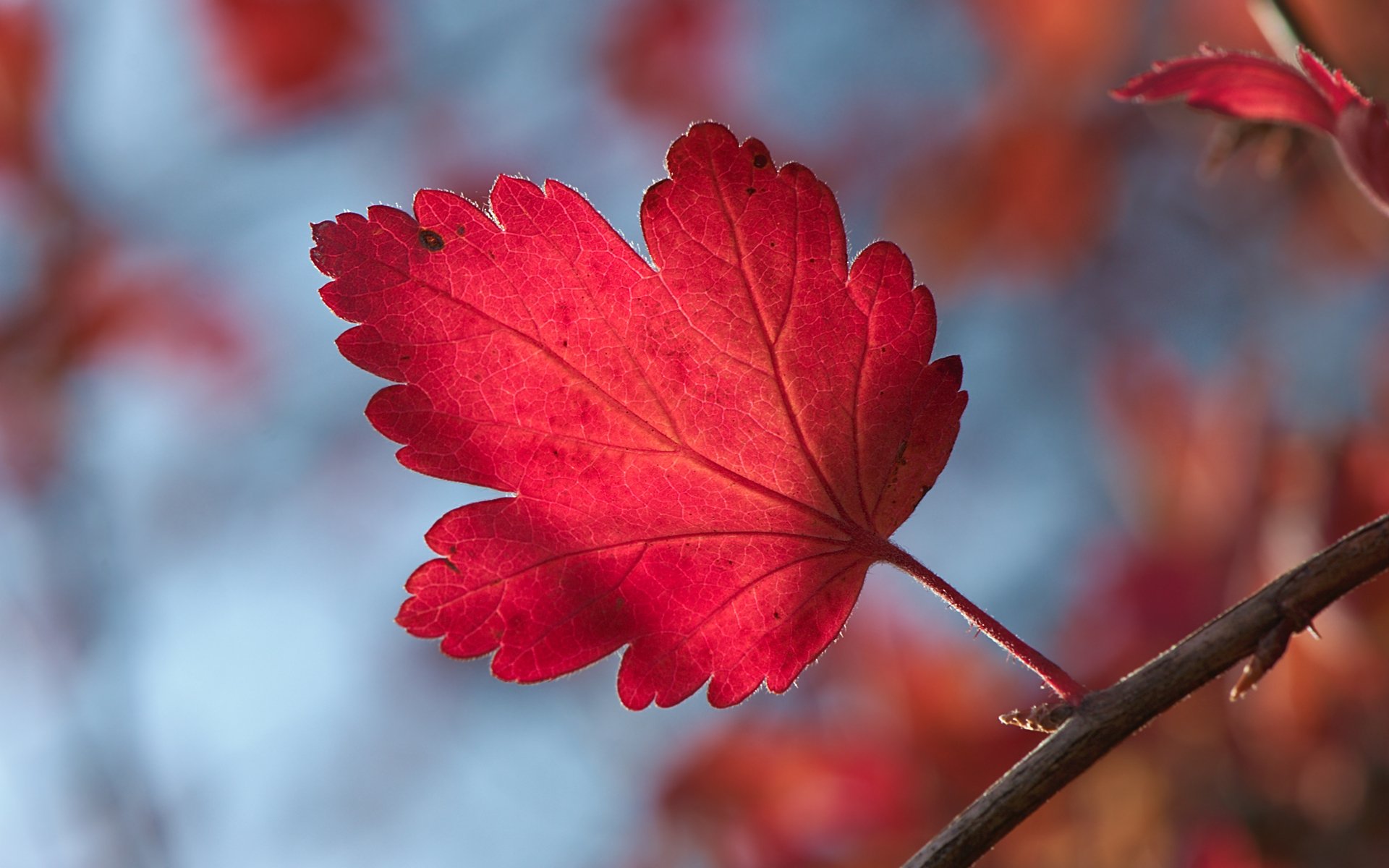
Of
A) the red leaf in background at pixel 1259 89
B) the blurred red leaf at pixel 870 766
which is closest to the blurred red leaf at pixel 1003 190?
the blurred red leaf at pixel 870 766

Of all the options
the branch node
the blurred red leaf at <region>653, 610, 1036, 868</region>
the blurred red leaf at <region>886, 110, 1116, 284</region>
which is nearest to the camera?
the branch node

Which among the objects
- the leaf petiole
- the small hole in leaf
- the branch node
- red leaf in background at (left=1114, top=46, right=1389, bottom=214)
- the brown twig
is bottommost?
the branch node

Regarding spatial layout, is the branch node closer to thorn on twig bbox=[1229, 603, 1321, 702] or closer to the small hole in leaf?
thorn on twig bbox=[1229, 603, 1321, 702]

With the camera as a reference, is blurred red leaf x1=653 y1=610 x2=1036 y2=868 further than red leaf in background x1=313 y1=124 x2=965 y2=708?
Yes

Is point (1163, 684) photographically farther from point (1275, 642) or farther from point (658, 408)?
point (658, 408)

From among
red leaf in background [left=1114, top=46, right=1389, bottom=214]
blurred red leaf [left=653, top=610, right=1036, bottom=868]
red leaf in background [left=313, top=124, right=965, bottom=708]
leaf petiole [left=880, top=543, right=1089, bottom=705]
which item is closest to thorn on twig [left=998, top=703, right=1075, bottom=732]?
leaf petiole [left=880, top=543, right=1089, bottom=705]

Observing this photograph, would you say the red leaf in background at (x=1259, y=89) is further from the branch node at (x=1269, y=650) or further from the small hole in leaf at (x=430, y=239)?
the small hole in leaf at (x=430, y=239)

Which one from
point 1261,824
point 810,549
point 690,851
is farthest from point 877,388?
point 690,851
